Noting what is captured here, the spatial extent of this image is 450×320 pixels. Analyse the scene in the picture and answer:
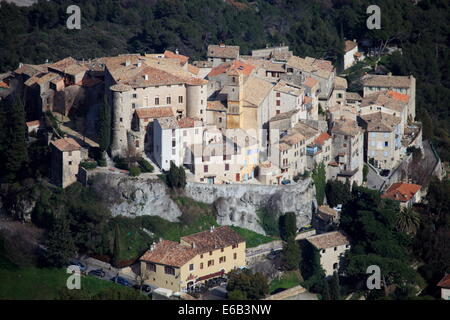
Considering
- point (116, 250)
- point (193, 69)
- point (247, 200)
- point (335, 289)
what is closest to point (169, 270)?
point (116, 250)

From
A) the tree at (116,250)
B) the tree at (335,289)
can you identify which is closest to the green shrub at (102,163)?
the tree at (116,250)

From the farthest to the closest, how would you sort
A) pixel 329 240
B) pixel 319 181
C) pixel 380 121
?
1. pixel 380 121
2. pixel 319 181
3. pixel 329 240

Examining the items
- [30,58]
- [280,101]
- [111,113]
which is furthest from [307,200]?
[30,58]

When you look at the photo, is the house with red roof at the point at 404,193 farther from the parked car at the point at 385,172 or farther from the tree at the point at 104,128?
the tree at the point at 104,128

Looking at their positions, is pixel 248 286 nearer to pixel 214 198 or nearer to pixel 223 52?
pixel 214 198

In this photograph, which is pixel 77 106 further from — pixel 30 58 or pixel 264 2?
pixel 264 2
